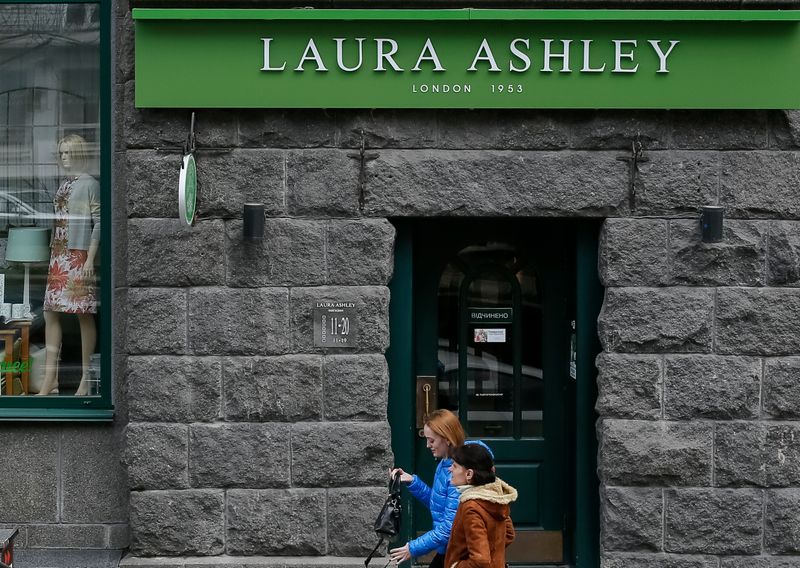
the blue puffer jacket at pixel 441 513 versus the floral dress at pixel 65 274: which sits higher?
the floral dress at pixel 65 274

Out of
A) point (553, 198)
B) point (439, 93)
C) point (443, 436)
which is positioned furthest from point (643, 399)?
point (439, 93)

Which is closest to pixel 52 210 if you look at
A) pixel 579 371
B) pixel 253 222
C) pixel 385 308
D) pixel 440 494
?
pixel 253 222

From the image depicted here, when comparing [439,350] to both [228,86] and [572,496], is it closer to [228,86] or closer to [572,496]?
[572,496]

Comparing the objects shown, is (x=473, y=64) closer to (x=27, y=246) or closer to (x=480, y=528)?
(x=480, y=528)

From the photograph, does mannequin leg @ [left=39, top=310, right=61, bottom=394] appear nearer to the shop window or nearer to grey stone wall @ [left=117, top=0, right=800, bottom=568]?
the shop window

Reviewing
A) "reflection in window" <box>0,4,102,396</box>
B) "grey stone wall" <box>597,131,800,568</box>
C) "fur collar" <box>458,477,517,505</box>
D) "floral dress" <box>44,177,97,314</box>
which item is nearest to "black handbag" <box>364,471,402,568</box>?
"fur collar" <box>458,477,517,505</box>

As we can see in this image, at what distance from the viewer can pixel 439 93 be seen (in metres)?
7.05

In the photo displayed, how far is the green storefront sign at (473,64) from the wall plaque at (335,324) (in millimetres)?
1334

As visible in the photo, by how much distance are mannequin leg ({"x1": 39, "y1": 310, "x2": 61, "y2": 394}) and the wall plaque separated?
205 centimetres

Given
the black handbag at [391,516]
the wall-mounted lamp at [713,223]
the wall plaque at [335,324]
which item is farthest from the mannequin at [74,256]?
the wall-mounted lamp at [713,223]

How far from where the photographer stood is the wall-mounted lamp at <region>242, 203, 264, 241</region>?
276 inches

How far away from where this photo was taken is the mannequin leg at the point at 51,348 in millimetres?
7801

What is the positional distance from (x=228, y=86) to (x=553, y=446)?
3389mm

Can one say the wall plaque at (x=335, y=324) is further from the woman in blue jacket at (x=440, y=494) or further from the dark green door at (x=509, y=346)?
the woman in blue jacket at (x=440, y=494)
